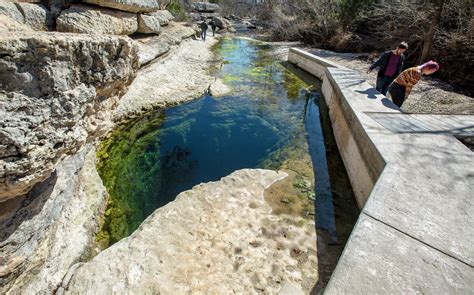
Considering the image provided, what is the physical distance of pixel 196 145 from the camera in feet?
16.7

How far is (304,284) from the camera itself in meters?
2.38

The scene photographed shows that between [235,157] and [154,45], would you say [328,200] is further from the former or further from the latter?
[154,45]

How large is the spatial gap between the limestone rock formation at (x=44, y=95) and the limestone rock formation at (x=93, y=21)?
414 centimetres

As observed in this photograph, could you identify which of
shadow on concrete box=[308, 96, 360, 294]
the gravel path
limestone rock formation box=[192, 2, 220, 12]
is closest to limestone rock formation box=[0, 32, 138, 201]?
shadow on concrete box=[308, 96, 360, 294]

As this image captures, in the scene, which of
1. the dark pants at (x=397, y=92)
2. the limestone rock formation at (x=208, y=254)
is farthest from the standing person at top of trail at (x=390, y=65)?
the limestone rock formation at (x=208, y=254)

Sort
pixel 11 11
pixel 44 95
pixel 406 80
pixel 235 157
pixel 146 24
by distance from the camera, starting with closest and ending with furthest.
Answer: pixel 44 95 < pixel 11 11 < pixel 235 157 < pixel 406 80 < pixel 146 24

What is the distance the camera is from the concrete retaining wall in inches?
66.3

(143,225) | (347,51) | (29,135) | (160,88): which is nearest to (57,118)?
(29,135)

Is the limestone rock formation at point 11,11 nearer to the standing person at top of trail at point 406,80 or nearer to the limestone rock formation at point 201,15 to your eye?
the standing person at top of trail at point 406,80

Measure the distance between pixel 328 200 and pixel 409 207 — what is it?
1415mm

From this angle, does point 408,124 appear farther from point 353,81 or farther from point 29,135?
point 29,135

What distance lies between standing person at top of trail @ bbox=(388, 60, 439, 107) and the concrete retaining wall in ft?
2.96

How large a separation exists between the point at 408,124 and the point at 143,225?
3.69m

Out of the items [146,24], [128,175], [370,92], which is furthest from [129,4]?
[370,92]
